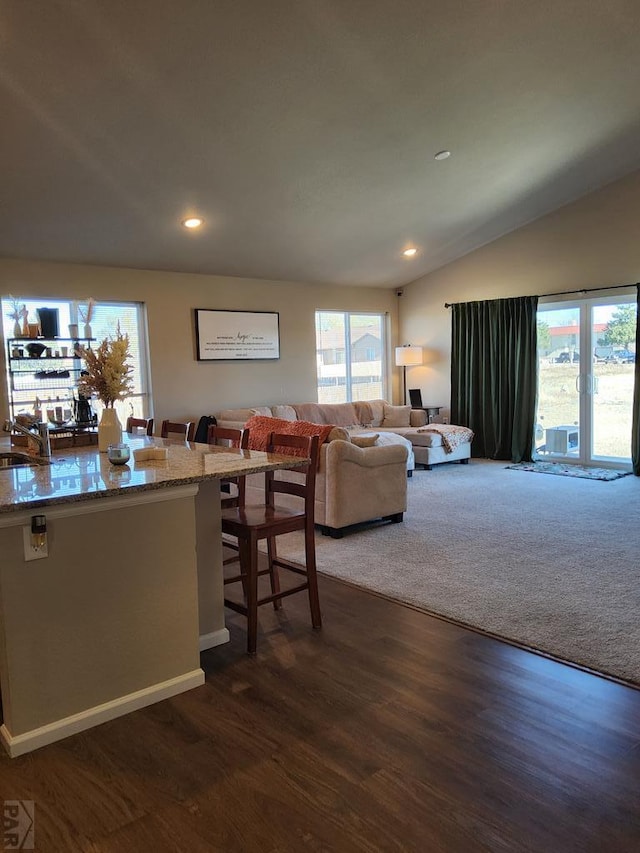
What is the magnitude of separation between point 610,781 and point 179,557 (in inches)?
67.2

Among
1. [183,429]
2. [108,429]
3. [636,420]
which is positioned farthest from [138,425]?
[636,420]

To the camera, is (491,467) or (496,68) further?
(491,467)

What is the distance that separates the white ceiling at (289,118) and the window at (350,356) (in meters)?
1.85

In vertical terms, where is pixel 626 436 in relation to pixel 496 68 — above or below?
below

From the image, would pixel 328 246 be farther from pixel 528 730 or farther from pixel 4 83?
pixel 528 730

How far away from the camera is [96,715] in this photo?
2365 mm

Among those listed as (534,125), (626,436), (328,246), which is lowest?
(626,436)

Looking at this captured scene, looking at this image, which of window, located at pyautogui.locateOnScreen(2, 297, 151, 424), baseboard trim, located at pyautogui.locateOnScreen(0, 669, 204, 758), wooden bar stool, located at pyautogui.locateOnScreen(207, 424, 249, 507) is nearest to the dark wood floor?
baseboard trim, located at pyautogui.locateOnScreen(0, 669, 204, 758)

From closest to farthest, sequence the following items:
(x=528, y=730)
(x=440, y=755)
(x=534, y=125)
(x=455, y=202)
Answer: (x=440, y=755) → (x=528, y=730) → (x=534, y=125) → (x=455, y=202)

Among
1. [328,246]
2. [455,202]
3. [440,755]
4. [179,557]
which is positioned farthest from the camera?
[328,246]

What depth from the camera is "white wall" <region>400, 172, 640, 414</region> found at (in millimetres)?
7004

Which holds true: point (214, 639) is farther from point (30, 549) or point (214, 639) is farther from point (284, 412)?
point (284, 412)

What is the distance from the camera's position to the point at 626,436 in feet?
24.0

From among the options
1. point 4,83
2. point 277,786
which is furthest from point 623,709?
point 4,83
